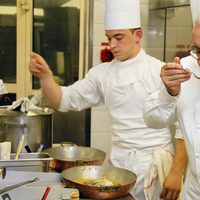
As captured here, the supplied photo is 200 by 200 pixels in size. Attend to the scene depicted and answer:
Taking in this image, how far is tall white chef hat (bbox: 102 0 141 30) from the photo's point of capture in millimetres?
1852

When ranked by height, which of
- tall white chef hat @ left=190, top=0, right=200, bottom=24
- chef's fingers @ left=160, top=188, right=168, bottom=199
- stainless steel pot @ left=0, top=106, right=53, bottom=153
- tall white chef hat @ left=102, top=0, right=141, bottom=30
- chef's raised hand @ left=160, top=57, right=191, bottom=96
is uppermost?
tall white chef hat @ left=102, top=0, right=141, bottom=30

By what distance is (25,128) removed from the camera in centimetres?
158

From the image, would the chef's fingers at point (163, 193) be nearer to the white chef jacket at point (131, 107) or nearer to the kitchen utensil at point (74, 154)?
the white chef jacket at point (131, 107)

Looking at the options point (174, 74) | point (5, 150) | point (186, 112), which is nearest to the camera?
point (174, 74)

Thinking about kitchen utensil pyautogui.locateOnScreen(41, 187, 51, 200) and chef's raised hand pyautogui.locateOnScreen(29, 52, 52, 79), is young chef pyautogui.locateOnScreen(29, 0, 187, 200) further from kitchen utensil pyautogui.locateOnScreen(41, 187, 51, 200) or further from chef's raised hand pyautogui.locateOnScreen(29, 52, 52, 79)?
kitchen utensil pyautogui.locateOnScreen(41, 187, 51, 200)

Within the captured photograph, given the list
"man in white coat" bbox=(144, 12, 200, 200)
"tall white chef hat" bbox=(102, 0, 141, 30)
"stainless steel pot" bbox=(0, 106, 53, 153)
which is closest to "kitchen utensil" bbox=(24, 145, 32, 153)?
"stainless steel pot" bbox=(0, 106, 53, 153)

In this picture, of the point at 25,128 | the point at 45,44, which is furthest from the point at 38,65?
the point at 45,44

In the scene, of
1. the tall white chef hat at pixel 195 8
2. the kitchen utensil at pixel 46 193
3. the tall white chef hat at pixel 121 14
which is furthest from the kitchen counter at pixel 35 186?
the tall white chef hat at pixel 121 14

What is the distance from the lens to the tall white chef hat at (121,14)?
185cm

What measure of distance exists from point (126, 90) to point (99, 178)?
1.85 feet

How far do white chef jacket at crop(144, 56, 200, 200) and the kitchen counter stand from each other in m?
0.24

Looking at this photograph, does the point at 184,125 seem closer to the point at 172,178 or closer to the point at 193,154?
the point at 193,154

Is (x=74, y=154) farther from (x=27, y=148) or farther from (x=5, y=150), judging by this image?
(x=5, y=150)

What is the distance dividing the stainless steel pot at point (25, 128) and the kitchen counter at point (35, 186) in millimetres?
333
